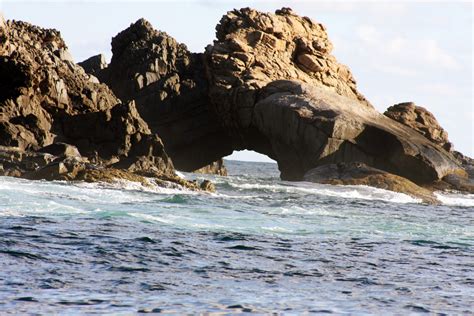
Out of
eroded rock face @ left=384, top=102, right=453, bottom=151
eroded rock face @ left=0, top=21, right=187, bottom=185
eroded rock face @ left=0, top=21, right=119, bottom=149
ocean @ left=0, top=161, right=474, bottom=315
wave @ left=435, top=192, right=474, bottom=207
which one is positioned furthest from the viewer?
eroded rock face @ left=384, top=102, right=453, bottom=151

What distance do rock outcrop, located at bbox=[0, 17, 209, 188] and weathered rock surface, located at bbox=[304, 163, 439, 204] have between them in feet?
39.6

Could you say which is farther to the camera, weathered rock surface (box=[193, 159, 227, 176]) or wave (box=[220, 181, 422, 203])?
weathered rock surface (box=[193, 159, 227, 176])

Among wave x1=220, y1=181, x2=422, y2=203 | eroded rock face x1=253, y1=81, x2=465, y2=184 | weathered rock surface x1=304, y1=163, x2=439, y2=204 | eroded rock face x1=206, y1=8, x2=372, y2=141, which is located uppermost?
eroded rock face x1=206, y1=8, x2=372, y2=141

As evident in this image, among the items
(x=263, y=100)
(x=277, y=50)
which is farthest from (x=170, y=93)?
(x=263, y=100)

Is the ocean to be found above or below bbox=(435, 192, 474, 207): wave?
below

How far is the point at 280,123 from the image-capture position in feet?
186

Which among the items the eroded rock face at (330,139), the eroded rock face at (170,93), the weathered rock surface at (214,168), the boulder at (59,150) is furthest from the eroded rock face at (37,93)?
the weathered rock surface at (214,168)

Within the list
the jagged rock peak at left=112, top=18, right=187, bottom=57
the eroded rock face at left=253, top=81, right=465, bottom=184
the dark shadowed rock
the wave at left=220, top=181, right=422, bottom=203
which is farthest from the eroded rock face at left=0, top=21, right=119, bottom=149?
the dark shadowed rock

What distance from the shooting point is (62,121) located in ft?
152

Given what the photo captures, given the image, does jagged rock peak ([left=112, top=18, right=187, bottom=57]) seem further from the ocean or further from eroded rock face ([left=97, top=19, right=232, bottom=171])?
the ocean

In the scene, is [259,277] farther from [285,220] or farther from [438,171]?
[438,171]

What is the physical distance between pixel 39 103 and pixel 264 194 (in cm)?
1233

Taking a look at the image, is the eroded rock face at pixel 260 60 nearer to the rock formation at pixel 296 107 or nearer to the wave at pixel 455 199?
the rock formation at pixel 296 107

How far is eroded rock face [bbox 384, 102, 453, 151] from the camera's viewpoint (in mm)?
64062
